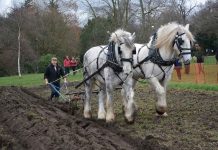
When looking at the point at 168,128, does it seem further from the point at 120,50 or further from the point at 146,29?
the point at 146,29

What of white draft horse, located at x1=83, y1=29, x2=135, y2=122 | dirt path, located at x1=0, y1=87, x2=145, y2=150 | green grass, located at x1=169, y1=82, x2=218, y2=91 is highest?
white draft horse, located at x1=83, y1=29, x2=135, y2=122

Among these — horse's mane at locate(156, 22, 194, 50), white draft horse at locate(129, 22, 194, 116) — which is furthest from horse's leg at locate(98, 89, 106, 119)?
horse's mane at locate(156, 22, 194, 50)

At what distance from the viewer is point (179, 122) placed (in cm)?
1052

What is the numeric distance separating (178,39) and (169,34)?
30 cm

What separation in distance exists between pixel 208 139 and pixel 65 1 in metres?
62.9

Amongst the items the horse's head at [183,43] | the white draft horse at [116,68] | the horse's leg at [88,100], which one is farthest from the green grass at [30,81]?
the horse's head at [183,43]

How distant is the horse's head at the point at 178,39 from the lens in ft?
36.4

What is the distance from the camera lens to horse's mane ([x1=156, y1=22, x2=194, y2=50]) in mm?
11281

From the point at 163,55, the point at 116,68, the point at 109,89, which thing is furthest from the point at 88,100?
the point at 163,55

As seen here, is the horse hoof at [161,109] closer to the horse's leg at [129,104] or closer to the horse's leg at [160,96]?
the horse's leg at [160,96]

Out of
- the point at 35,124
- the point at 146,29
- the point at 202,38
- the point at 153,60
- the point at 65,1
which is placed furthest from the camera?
the point at 65,1

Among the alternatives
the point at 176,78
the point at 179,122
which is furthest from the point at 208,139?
the point at 176,78

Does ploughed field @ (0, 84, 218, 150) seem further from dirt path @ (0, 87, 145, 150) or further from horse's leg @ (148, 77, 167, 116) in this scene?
horse's leg @ (148, 77, 167, 116)

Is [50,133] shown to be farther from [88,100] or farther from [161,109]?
[88,100]
